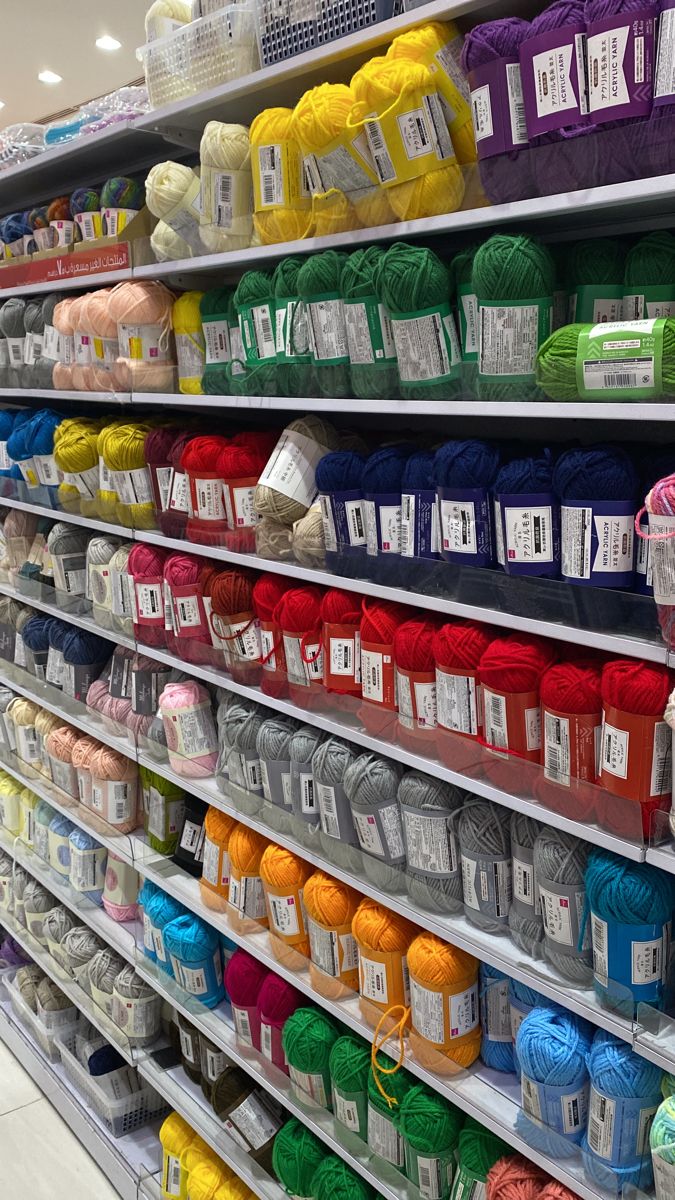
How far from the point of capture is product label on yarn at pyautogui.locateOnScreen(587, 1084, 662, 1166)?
1197 millimetres

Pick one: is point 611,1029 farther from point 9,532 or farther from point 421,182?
point 9,532

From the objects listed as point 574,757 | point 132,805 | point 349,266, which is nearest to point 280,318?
point 349,266

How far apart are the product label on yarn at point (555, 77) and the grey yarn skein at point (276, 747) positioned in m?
1.10

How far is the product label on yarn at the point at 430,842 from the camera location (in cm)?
146

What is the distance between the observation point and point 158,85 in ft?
5.57

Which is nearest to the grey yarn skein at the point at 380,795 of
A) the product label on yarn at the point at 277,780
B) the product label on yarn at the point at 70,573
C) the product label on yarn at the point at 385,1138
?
the product label on yarn at the point at 277,780

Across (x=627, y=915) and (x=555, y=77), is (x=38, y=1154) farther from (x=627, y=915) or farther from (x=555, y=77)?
(x=555, y=77)

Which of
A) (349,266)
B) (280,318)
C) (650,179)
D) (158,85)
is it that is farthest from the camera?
(158,85)

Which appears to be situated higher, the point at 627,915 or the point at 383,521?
the point at 383,521

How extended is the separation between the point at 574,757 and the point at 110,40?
11.9 ft

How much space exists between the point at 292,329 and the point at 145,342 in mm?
499

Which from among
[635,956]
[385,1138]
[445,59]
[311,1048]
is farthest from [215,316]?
[385,1138]

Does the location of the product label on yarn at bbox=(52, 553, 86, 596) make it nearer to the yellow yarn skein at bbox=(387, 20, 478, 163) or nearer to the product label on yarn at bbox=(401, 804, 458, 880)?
the product label on yarn at bbox=(401, 804, 458, 880)

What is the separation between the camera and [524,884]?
136 centimetres
